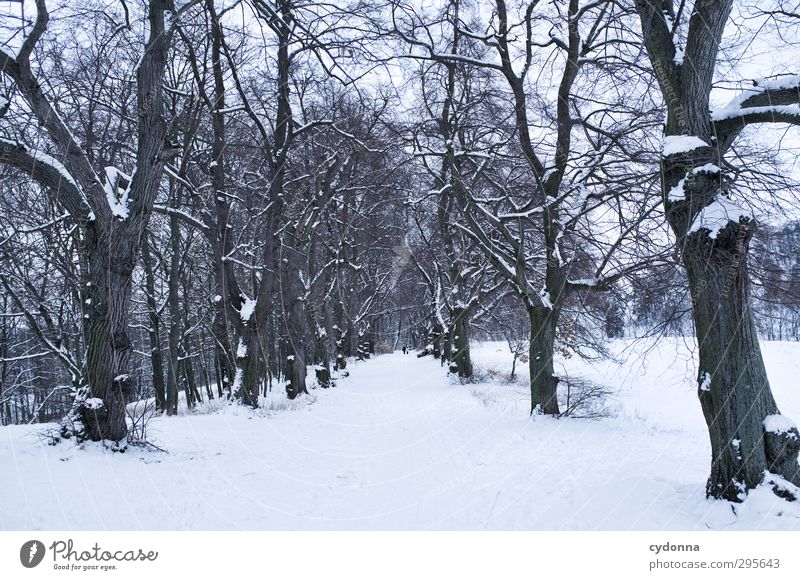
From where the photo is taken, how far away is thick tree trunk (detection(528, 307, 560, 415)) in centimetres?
980

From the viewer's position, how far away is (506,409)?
11336 millimetres

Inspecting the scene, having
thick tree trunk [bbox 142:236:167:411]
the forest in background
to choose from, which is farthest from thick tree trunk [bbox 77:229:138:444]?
thick tree trunk [bbox 142:236:167:411]

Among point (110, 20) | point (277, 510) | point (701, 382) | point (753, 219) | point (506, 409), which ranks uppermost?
point (110, 20)

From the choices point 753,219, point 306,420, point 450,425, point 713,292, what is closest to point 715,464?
point 713,292

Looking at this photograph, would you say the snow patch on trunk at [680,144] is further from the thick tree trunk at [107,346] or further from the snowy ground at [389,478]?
the thick tree trunk at [107,346]

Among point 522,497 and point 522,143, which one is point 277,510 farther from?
point 522,143

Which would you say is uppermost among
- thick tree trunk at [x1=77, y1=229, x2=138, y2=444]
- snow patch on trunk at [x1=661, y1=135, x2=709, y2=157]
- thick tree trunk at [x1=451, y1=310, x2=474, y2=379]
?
snow patch on trunk at [x1=661, y1=135, x2=709, y2=157]

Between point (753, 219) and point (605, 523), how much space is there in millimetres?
2964

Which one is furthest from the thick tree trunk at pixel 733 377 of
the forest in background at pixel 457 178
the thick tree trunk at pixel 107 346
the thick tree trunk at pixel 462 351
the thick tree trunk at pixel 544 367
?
the thick tree trunk at pixel 462 351

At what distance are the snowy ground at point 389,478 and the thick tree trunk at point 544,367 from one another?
508 mm

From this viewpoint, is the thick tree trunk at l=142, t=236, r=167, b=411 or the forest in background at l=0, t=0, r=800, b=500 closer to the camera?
the forest in background at l=0, t=0, r=800, b=500

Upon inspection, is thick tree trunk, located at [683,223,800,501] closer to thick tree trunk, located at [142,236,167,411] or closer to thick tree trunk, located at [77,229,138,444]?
thick tree trunk, located at [77,229,138,444]

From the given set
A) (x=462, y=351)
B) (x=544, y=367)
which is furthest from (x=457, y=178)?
(x=462, y=351)

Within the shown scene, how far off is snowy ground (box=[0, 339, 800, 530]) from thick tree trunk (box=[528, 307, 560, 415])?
51cm
